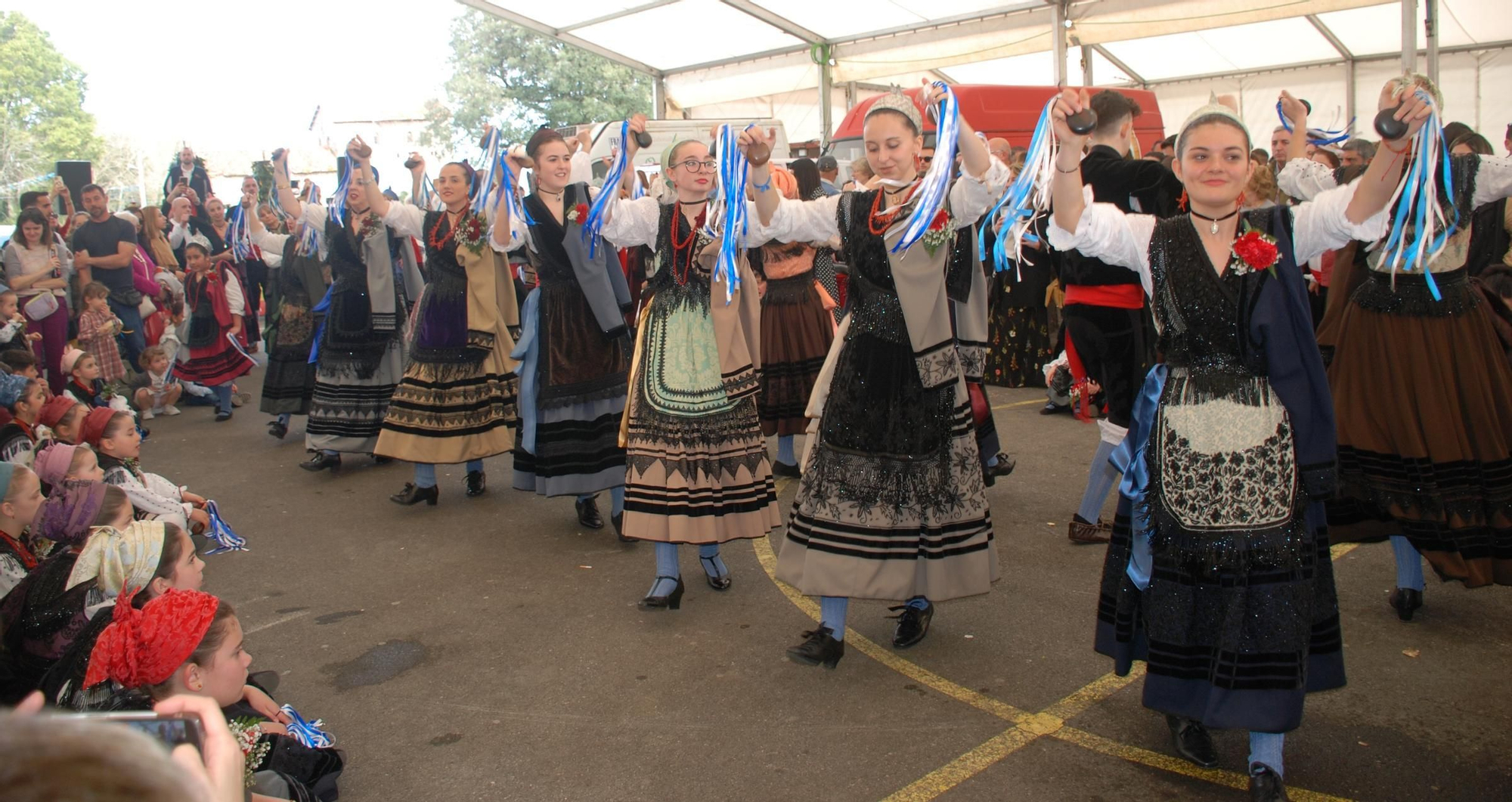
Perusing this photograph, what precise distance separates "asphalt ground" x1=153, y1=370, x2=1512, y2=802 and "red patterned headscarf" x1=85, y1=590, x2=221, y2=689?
889mm

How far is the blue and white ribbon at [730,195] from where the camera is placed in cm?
403

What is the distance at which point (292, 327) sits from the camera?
8.53 metres

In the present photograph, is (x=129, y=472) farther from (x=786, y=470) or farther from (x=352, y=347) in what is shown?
(x=786, y=470)

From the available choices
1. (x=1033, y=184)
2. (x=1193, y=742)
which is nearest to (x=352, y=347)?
(x=1033, y=184)

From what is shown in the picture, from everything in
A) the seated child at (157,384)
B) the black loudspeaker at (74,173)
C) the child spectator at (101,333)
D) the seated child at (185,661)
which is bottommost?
the seated child at (185,661)

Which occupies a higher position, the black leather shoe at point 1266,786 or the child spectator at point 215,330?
the child spectator at point 215,330

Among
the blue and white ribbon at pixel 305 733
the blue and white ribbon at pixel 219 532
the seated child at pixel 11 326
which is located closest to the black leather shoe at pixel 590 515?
the blue and white ribbon at pixel 219 532

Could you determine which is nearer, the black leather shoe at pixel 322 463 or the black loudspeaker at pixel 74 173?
the black leather shoe at pixel 322 463

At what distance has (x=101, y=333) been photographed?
30.3 feet

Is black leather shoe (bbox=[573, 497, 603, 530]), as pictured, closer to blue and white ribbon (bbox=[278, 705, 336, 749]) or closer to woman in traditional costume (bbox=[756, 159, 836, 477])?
woman in traditional costume (bbox=[756, 159, 836, 477])

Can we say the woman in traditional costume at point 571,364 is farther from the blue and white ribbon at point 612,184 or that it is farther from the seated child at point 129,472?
the seated child at point 129,472

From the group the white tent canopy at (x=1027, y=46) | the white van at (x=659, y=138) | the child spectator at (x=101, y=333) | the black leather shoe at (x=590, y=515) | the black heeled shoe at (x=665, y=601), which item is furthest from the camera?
the white van at (x=659, y=138)

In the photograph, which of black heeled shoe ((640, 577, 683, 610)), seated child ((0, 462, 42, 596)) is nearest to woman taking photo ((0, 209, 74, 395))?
seated child ((0, 462, 42, 596))

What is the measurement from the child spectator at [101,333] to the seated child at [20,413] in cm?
336
